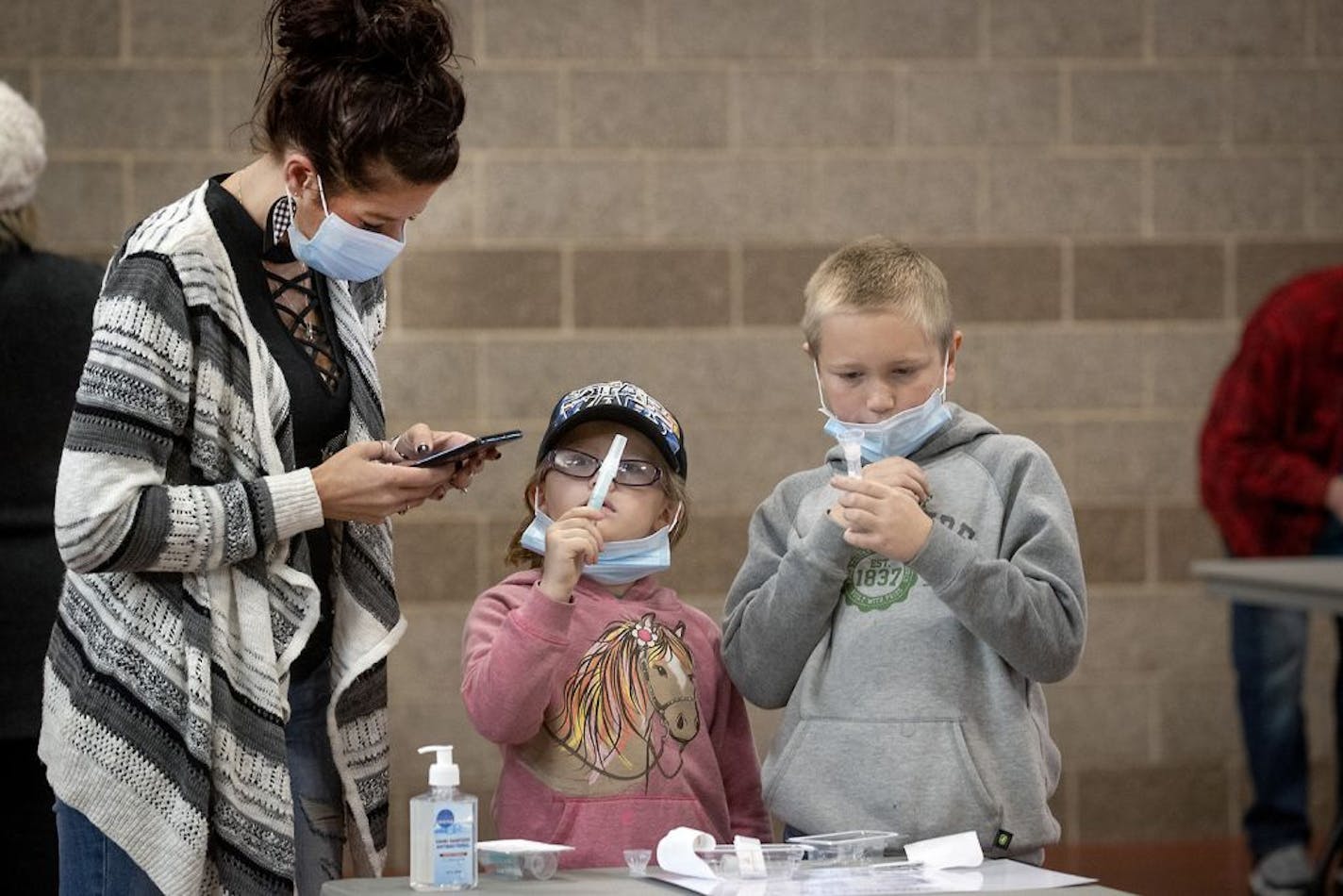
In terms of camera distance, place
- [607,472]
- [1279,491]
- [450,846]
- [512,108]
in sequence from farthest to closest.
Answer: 1. [512,108]
2. [1279,491]
3. [607,472]
4. [450,846]

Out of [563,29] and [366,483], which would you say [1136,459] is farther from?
[366,483]

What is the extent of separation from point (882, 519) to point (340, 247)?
69cm

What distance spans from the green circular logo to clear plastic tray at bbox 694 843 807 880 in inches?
14.0

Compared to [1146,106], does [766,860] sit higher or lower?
lower

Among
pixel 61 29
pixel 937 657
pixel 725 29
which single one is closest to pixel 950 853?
pixel 937 657

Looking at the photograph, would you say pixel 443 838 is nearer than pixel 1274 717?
Yes

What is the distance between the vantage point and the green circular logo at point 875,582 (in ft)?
6.83

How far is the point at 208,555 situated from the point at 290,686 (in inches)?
10.5

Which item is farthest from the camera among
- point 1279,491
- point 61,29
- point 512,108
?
point 512,108

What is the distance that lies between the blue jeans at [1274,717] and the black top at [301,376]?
2.86m

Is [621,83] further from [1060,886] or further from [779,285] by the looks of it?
[1060,886]

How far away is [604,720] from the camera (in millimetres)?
2105

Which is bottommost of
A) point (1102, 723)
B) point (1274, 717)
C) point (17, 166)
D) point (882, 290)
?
point (1102, 723)

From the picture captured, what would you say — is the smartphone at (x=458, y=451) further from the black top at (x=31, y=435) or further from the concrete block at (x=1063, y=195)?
the concrete block at (x=1063, y=195)
